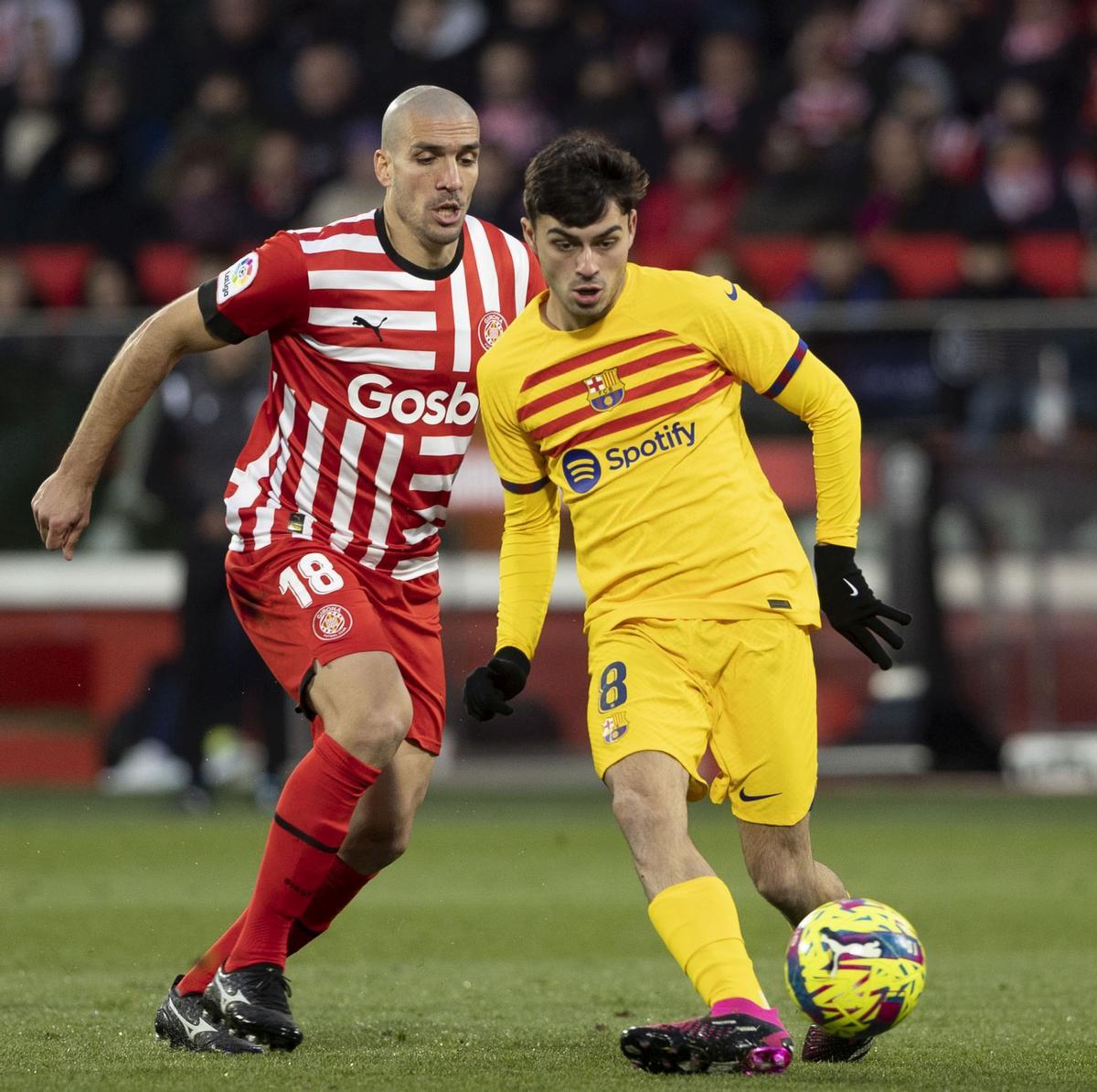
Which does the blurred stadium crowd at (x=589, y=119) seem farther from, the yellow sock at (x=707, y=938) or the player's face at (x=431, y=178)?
the yellow sock at (x=707, y=938)

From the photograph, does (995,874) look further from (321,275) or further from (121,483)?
(121,483)

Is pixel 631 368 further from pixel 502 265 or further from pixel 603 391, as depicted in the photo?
pixel 502 265

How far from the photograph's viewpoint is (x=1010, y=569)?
11.7 m

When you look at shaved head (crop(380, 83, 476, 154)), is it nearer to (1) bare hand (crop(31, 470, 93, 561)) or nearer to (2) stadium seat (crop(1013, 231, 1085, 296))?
(1) bare hand (crop(31, 470, 93, 561))

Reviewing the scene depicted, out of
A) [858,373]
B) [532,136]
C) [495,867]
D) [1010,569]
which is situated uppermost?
[532,136]

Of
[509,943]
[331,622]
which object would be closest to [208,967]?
[331,622]

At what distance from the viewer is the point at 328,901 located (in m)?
5.45

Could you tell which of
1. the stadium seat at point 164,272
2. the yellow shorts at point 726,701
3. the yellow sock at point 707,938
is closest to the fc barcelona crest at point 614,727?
the yellow shorts at point 726,701

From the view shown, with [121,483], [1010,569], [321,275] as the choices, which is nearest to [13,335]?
[121,483]

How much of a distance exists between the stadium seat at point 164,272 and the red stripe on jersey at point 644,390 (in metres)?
9.31

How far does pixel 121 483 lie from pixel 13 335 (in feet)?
3.72

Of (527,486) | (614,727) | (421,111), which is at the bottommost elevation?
(614,727)

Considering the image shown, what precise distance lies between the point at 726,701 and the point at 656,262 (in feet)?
29.5

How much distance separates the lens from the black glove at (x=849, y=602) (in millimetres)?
4789
